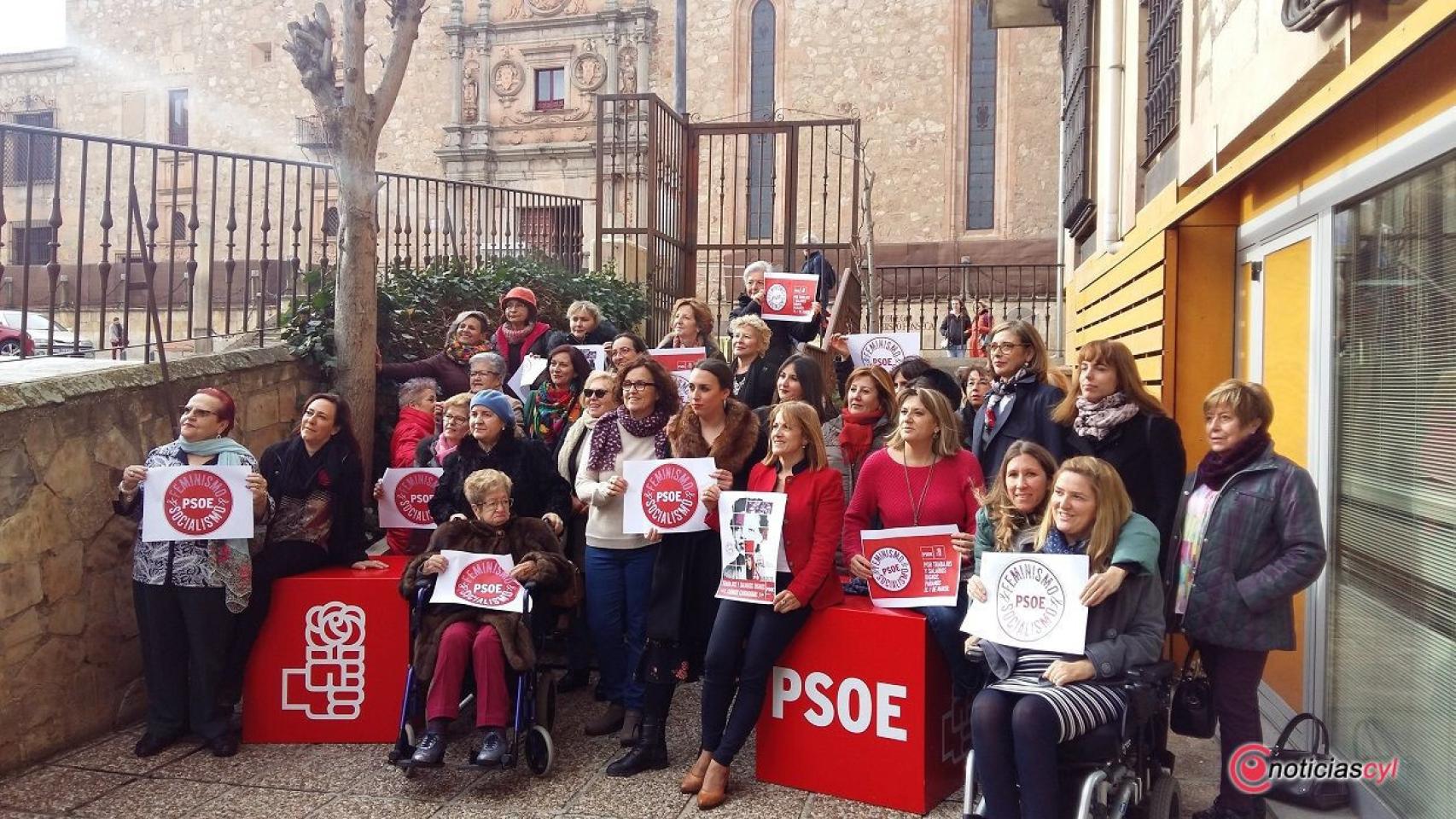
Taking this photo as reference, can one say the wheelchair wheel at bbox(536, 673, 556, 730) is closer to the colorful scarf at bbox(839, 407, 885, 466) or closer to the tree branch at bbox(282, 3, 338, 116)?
the colorful scarf at bbox(839, 407, 885, 466)

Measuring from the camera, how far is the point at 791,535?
4875 mm

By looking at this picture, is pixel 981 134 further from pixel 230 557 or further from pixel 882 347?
pixel 230 557

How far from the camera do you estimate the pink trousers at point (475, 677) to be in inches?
192

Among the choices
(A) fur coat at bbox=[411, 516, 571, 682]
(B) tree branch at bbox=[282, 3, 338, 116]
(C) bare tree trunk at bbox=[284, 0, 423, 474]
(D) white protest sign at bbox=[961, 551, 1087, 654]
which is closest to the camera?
(D) white protest sign at bbox=[961, 551, 1087, 654]

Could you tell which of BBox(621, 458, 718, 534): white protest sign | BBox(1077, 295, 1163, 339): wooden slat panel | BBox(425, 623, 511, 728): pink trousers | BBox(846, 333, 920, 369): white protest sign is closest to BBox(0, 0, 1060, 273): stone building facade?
BBox(1077, 295, 1163, 339): wooden slat panel

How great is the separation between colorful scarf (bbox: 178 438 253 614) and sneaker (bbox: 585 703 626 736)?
71.0 inches

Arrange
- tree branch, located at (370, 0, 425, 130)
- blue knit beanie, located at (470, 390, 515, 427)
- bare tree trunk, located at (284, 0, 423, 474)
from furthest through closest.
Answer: tree branch, located at (370, 0, 425, 130)
bare tree trunk, located at (284, 0, 423, 474)
blue knit beanie, located at (470, 390, 515, 427)

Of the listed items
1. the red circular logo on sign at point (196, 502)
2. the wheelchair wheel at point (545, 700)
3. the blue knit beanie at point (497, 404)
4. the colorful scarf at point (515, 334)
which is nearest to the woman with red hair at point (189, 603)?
the red circular logo on sign at point (196, 502)

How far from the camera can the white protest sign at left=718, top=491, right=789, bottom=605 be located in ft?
15.6

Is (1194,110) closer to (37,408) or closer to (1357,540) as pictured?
(1357,540)

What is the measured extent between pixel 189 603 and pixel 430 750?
1.55 m

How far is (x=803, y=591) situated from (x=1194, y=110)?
13.9ft

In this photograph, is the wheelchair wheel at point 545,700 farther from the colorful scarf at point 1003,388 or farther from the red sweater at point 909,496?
the colorful scarf at point 1003,388

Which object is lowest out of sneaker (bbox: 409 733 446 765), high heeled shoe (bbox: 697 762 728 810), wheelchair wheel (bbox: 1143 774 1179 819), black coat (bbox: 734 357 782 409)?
high heeled shoe (bbox: 697 762 728 810)
